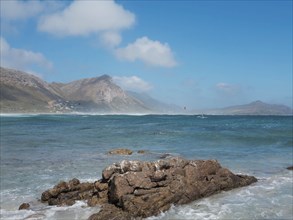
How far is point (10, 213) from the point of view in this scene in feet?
60.2

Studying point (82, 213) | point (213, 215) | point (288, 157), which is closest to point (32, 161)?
point (82, 213)

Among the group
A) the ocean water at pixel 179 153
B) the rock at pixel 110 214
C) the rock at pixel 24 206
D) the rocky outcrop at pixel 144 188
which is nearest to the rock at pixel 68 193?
the rocky outcrop at pixel 144 188

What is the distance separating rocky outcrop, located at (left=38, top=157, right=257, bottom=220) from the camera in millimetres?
18312

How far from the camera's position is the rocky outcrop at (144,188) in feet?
60.1

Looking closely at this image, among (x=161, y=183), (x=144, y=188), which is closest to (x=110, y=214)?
Result: (x=144, y=188)

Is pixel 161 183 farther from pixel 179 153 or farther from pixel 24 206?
pixel 179 153

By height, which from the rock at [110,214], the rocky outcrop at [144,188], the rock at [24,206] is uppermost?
the rocky outcrop at [144,188]

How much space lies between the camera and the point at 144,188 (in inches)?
770

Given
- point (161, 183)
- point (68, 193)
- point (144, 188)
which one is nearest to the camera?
point (144, 188)

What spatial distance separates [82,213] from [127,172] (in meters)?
3.30

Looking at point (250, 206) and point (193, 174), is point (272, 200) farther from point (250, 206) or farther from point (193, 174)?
point (193, 174)

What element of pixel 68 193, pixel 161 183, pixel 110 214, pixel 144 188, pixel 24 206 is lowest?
pixel 24 206

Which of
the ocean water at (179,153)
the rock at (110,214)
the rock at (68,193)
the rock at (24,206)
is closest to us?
the rock at (110,214)

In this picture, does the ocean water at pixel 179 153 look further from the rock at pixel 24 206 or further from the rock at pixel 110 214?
the rock at pixel 110 214
